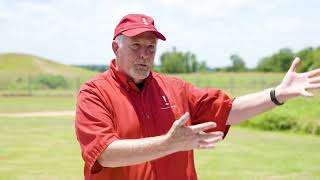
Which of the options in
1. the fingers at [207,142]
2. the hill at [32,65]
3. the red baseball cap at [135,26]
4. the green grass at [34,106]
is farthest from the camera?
the hill at [32,65]

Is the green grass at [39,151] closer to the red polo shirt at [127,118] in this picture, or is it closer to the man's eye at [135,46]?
the red polo shirt at [127,118]

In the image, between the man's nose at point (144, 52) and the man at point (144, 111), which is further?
the man's nose at point (144, 52)

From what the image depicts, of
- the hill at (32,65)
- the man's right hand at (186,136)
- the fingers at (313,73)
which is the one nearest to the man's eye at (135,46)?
the man's right hand at (186,136)

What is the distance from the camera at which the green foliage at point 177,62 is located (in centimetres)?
11056

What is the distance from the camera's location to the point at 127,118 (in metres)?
3.64

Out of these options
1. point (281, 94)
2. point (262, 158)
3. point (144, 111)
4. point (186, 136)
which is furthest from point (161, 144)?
point (262, 158)

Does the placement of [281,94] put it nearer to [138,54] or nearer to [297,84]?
[297,84]

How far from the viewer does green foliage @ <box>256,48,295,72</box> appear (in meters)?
110

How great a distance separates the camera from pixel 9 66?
11550 centimetres

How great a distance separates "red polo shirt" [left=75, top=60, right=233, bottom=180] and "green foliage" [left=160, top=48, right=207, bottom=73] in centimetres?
10547

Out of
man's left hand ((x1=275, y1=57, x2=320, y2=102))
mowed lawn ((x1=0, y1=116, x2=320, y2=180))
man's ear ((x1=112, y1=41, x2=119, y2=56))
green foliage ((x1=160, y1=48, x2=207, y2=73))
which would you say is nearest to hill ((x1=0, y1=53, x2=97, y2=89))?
green foliage ((x1=160, y1=48, x2=207, y2=73))

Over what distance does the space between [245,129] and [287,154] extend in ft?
20.2

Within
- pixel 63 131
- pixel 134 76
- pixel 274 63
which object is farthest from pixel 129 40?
pixel 274 63

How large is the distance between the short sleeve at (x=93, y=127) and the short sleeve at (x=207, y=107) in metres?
0.82
